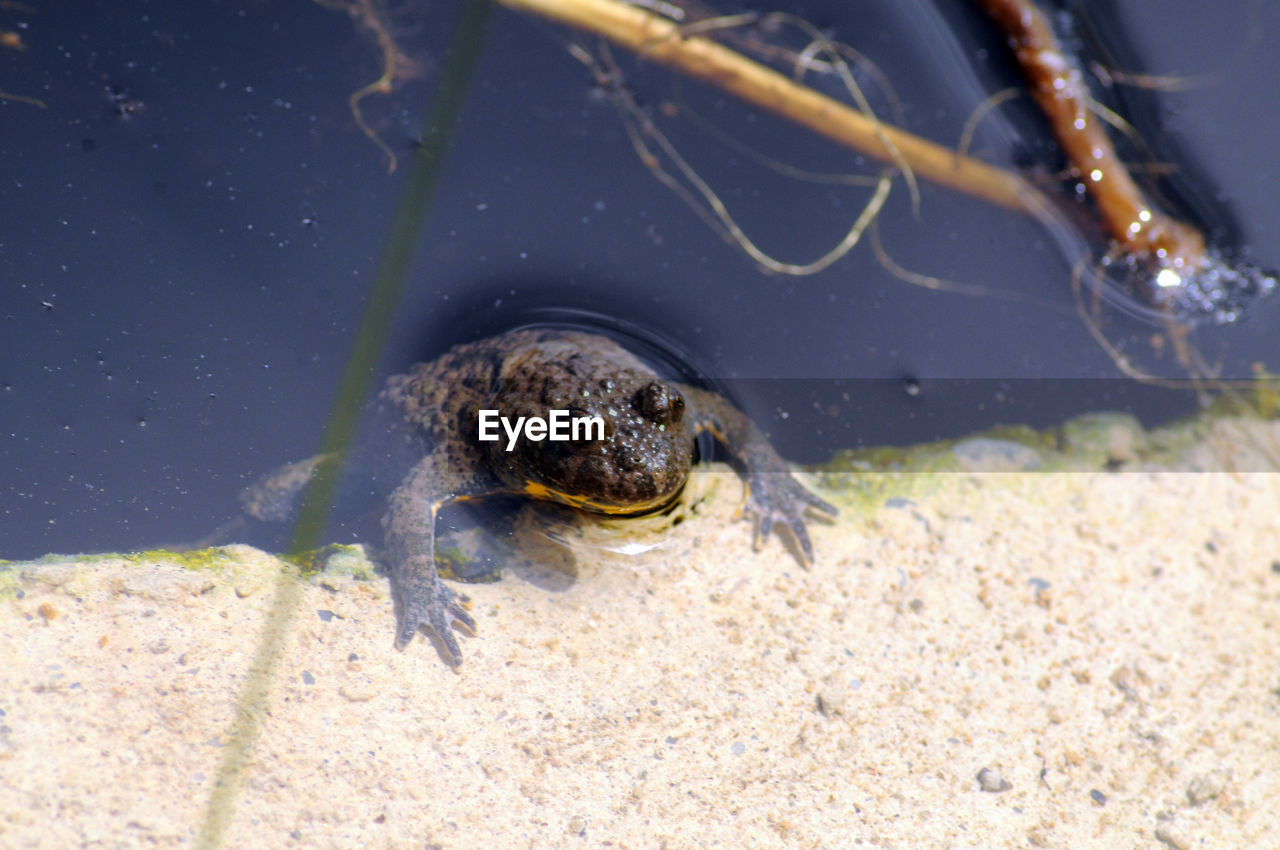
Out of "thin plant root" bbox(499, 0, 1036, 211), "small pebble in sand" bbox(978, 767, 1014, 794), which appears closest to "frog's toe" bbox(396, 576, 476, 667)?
"small pebble in sand" bbox(978, 767, 1014, 794)

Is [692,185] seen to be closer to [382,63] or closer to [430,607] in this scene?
[382,63]

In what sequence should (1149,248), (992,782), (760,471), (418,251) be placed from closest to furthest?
(992,782) → (760,471) → (418,251) → (1149,248)

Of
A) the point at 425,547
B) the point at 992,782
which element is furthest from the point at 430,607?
the point at 992,782

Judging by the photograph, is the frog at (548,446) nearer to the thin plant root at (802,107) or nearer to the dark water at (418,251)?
the dark water at (418,251)

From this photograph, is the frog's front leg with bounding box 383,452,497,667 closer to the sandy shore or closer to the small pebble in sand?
the sandy shore

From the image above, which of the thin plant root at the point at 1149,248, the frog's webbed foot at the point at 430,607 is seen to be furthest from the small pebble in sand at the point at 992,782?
the thin plant root at the point at 1149,248

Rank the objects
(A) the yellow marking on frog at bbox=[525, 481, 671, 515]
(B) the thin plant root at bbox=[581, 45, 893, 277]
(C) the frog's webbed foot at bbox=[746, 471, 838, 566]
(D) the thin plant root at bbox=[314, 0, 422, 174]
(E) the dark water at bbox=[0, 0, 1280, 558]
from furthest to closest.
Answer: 1. (B) the thin plant root at bbox=[581, 45, 893, 277]
2. (D) the thin plant root at bbox=[314, 0, 422, 174]
3. (C) the frog's webbed foot at bbox=[746, 471, 838, 566]
4. (E) the dark water at bbox=[0, 0, 1280, 558]
5. (A) the yellow marking on frog at bbox=[525, 481, 671, 515]
